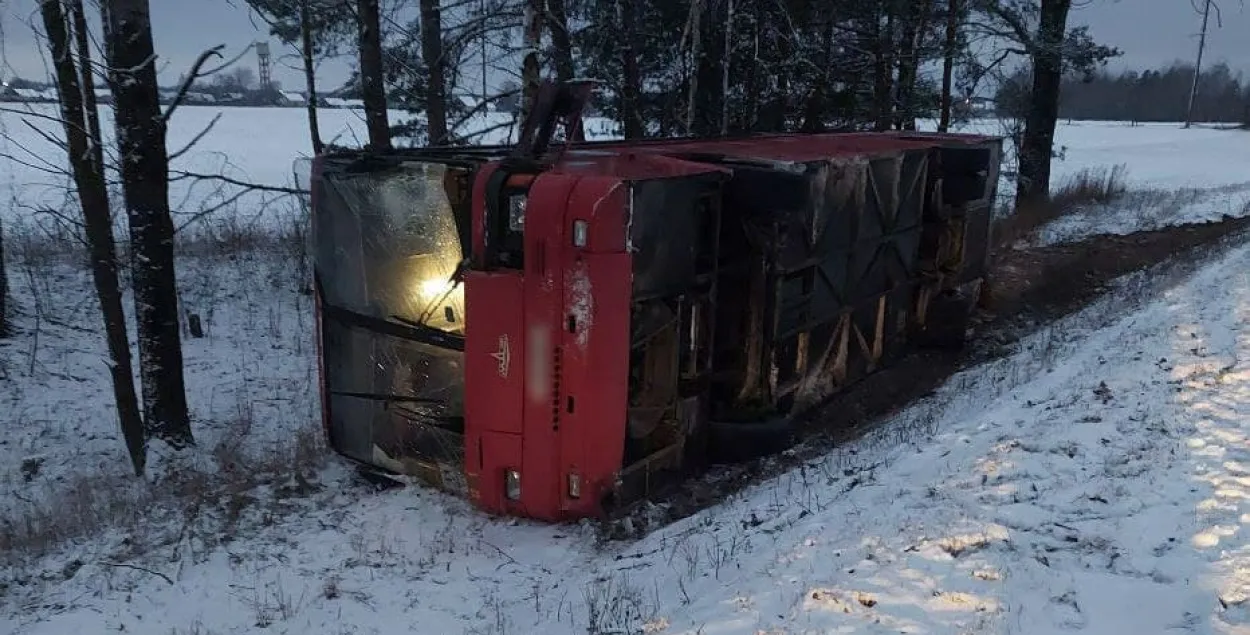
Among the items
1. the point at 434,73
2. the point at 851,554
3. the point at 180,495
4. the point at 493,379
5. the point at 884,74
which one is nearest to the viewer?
the point at 851,554

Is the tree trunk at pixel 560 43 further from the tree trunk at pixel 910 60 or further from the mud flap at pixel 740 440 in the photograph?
the mud flap at pixel 740 440

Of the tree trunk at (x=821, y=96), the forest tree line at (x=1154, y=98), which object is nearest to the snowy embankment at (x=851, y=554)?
the tree trunk at (x=821, y=96)

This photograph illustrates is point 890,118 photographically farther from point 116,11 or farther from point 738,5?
point 116,11

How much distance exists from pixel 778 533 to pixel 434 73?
934 cm

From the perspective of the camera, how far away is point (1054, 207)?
18.3m

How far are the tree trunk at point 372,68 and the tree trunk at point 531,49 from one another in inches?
77.1

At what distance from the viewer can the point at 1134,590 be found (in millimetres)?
3520

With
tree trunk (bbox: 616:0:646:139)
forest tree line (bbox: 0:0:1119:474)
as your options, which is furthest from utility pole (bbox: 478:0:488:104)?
tree trunk (bbox: 616:0:646:139)

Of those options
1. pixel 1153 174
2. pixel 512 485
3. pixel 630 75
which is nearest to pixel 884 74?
pixel 630 75

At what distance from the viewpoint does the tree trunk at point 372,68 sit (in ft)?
34.3

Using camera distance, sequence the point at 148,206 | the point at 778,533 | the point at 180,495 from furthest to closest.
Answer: the point at 148,206, the point at 180,495, the point at 778,533

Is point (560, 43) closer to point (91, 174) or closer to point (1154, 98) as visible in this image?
point (91, 174)

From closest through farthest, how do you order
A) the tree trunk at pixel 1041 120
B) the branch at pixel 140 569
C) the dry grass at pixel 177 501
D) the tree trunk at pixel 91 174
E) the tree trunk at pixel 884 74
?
1. the branch at pixel 140 569
2. the dry grass at pixel 177 501
3. the tree trunk at pixel 91 174
4. the tree trunk at pixel 884 74
5. the tree trunk at pixel 1041 120

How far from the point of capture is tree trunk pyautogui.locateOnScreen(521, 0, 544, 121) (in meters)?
9.12
